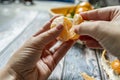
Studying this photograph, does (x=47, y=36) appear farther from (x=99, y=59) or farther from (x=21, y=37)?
(x=21, y=37)

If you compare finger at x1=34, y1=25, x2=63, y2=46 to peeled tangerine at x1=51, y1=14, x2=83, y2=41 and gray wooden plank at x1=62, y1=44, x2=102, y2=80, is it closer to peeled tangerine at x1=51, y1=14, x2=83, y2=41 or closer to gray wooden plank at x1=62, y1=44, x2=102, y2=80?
peeled tangerine at x1=51, y1=14, x2=83, y2=41

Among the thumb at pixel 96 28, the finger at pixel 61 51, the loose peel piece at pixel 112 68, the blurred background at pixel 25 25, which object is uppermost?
the thumb at pixel 96 28

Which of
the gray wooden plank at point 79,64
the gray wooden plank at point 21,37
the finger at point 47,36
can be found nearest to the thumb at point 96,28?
the finger at point 47,36

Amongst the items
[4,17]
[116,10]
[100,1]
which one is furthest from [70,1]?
Answer: [116,10]

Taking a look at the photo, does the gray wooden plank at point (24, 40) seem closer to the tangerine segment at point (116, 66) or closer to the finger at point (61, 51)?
the finger at point (61, 51)

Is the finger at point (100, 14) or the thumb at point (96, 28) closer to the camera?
the thumb at point (96, 28)

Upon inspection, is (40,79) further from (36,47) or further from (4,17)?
(4,17)

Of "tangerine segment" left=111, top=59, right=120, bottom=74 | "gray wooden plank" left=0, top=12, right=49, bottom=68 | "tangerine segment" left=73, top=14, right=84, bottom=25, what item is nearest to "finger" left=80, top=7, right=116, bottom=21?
"tangerine segment" left=73, top=14, right=84, bottom=25
